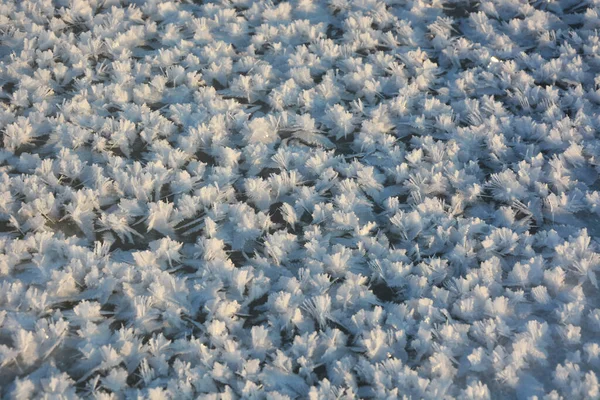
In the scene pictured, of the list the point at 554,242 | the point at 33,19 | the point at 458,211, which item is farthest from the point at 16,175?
the point at 554,242

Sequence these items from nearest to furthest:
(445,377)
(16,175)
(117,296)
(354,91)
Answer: (445,377) < (117,296) < (16,175) < (354,91)

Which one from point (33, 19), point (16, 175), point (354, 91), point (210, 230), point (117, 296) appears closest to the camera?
point (117, 296)

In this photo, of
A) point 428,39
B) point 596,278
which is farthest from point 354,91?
point 596,278

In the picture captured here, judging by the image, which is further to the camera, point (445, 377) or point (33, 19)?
point (33, 19)

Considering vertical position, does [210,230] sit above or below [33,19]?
below

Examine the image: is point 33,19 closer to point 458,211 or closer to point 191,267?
point 191,267

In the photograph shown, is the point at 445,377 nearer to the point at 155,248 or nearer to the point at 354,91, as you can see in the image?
the point at 155,248
